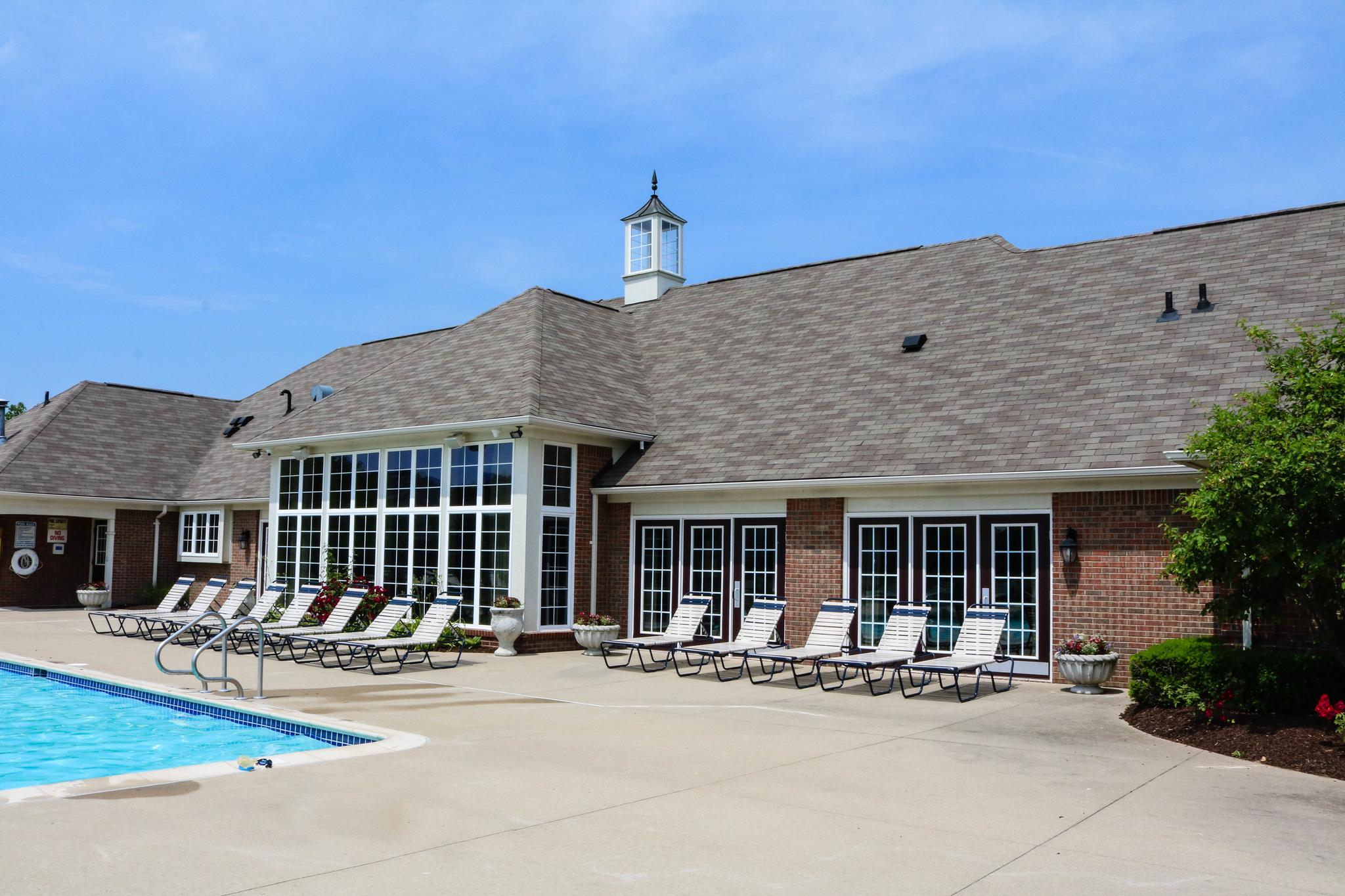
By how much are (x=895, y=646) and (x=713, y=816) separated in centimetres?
782

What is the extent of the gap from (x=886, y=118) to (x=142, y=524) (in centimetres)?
2311

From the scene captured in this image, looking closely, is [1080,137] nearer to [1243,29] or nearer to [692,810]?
[1243,29]

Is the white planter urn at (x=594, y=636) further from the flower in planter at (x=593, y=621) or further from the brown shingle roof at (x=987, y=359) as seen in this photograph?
the brown shingle roof at (x=987, y=359)

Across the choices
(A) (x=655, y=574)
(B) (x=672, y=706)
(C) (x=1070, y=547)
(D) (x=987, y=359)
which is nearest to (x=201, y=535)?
(A) (x=655, y=574)

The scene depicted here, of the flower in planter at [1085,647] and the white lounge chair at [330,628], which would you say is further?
the white lounge chair at [330,628]

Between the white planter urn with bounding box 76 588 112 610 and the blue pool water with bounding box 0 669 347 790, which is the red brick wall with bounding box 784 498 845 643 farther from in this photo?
the white planter urn with bounding box 76 588 112 610

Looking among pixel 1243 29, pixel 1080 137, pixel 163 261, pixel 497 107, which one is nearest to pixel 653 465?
pixel 497 107

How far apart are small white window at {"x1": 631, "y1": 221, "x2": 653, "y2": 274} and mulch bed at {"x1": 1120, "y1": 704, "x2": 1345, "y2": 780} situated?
61.6 feet

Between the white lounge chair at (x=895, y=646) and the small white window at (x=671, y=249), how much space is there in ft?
48.8

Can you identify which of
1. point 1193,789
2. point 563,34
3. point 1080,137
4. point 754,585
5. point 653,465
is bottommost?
point 1193,789

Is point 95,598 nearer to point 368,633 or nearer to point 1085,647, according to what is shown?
point 368,633

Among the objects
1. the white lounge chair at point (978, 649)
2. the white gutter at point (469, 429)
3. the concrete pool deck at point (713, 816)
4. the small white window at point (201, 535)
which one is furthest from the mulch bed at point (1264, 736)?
the small white window at point (201, 535)

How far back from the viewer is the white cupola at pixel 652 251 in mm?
27328

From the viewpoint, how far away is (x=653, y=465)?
18.5m
